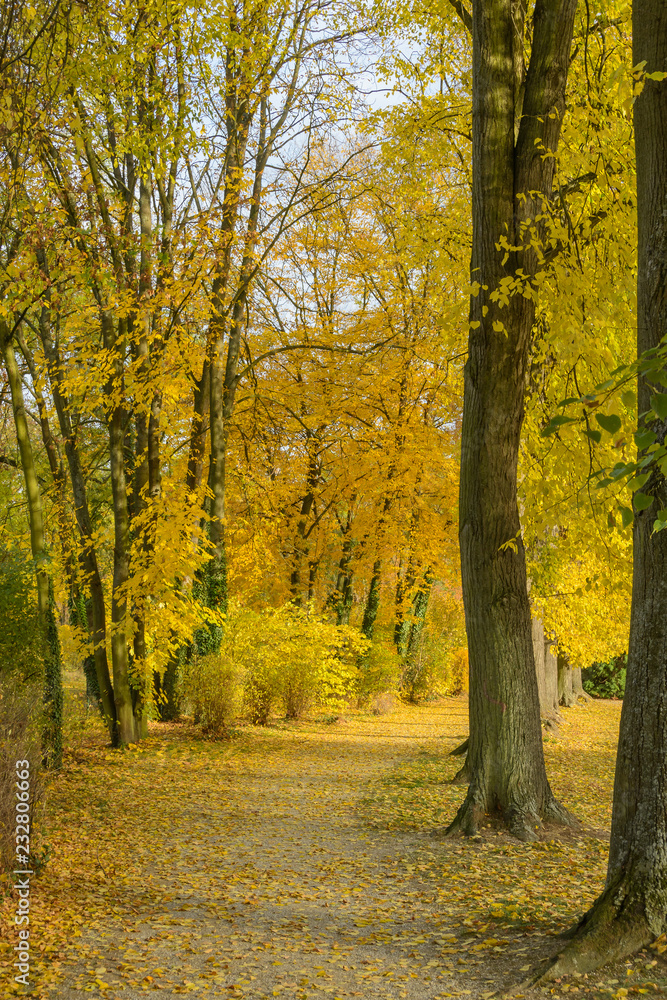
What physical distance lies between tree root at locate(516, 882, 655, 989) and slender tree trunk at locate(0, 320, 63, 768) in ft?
19.8

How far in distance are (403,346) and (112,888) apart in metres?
11.1

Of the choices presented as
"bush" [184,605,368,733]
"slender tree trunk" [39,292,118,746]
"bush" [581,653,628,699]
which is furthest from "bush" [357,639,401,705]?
"bush" [581,653,628,699]

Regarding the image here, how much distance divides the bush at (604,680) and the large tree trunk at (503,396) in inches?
714

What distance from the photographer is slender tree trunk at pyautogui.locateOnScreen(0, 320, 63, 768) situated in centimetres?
811

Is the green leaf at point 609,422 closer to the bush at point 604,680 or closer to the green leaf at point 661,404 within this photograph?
the green leaf at point 661,404

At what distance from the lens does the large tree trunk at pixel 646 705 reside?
3436 mm

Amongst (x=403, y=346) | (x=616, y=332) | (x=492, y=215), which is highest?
(x=403, y=346)

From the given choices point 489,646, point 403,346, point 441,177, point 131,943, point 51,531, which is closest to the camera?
point 131,943

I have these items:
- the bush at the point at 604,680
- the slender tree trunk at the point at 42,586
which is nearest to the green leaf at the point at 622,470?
the slender tree trunk at the point at 42,586

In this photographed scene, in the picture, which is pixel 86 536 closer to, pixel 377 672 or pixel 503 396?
pixel 503 396

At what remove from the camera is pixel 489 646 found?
6.22 m

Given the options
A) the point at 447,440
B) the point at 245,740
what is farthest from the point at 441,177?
the point at 245,740

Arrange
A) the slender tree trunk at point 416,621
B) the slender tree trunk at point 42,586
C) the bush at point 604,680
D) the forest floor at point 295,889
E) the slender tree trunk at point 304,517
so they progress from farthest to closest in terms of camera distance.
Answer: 1. the bush at point 604,680
2. the slender tree trunk at point 416,621
3. the slender tree trunk at point 304,517
4. the slender tree trunk at point 42,586
5. the forest floor at point 295,889

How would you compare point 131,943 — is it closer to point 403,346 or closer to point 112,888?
point 112,888
